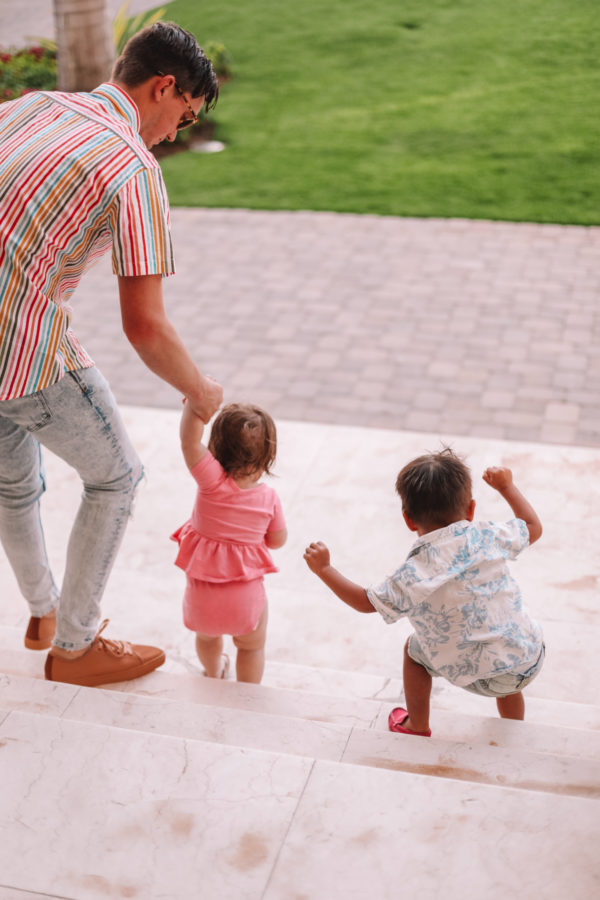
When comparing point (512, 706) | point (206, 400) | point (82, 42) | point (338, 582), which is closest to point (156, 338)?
point (206, 400)

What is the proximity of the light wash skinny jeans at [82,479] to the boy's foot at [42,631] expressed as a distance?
3.9 inches

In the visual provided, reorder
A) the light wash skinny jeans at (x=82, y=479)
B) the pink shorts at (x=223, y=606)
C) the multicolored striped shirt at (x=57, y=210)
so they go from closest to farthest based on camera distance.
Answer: the multicolored striped shirt at (x=57, y=210), the light wash skinny jeans at (x=82, y=479), the pink shorts at (x=223, y=606)

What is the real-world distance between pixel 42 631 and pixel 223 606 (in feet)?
2.37

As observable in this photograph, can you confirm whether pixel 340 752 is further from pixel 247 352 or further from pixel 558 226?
pixel 558 226

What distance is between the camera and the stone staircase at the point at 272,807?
6.57 ft

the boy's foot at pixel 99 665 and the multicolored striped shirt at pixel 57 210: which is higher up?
the multicolored striped shirt at pixel 57 210

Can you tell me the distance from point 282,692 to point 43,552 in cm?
89

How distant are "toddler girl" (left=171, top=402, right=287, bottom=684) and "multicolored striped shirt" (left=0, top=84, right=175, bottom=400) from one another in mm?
460

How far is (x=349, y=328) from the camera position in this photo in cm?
673

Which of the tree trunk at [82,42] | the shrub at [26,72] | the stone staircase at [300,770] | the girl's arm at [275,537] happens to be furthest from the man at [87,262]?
the shrub at [26,72]

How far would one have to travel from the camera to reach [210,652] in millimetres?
3277

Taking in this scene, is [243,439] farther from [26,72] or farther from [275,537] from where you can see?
[26,72]

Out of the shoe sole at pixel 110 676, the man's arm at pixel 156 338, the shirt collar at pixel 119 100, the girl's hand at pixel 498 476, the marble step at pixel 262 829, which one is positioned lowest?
the shoe sole at pixel 110 676

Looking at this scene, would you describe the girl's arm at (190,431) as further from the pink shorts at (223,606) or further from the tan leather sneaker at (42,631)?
the tan leather sneaker at (42,631)
